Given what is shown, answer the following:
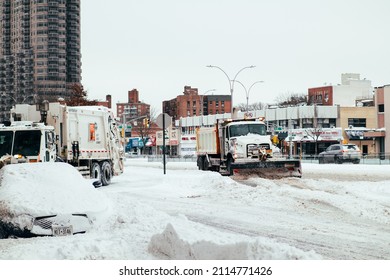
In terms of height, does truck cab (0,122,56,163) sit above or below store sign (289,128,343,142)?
below

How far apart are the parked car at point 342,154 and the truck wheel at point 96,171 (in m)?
27.5

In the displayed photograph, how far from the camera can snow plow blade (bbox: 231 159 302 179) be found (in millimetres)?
24219

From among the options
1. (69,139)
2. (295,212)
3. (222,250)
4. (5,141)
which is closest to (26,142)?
(5,141)

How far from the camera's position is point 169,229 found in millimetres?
8078

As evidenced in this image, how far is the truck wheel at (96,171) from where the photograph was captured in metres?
23.9

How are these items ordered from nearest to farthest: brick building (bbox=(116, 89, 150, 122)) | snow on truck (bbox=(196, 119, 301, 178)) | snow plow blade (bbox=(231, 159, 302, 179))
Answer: brick building (bbox=(116, 89, 150, 122)), snow plow blade (bbox=(231, 159, 302, 179)), snow on truck (bbox=(196, 119, 301, 178))

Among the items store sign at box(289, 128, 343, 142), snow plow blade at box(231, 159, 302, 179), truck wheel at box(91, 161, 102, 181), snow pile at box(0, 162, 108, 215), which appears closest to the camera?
snow pile at box(0, 162, 108, 215)

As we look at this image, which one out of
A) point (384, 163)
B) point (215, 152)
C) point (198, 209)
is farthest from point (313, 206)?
point (384, 163)

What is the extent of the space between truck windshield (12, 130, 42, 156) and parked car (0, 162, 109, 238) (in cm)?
890

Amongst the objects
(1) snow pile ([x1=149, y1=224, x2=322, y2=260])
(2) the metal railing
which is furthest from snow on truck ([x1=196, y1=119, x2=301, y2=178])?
(1) snow pile ([x1=149, y1=224, x2=322, y2=260])

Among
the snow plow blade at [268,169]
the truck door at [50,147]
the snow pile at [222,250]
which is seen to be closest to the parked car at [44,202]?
the snow pile at [222,250]

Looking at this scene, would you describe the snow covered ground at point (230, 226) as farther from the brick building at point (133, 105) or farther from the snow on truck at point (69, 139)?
the snow on truck at point (69, 139)

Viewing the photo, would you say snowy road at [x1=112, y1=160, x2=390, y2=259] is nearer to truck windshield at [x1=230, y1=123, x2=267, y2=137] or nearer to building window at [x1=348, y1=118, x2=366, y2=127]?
truck windshield at [x1=230, y1=123, x2=267, y2=137]

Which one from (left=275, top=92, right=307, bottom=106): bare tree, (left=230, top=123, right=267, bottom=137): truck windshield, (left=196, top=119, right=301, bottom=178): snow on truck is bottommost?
(left=196, top=119, right=301, bottom=178): snow on truck
